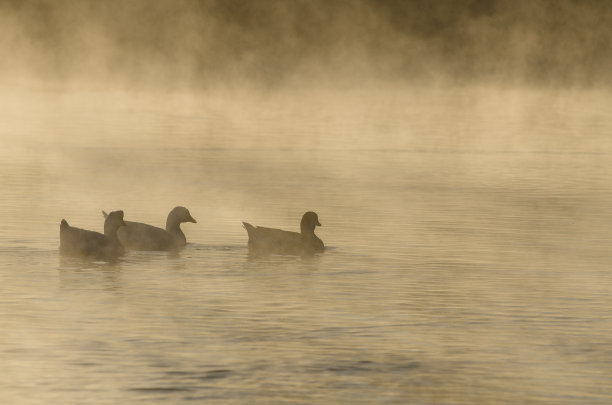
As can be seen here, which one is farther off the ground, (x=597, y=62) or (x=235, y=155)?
(x=597, y=62)

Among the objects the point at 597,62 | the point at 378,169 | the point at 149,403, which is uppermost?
the point at 597,62

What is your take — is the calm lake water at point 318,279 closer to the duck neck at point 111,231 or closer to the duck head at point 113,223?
the duck neck at point 111,231

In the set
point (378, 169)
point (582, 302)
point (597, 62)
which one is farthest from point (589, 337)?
point (597, 62)

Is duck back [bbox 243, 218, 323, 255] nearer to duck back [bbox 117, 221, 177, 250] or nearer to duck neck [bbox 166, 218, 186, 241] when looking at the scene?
duck neck [bbox 166, 218, 186, 241]

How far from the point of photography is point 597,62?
272 feet

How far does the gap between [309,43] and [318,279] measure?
222 feet

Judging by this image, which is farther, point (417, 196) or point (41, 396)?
point (417, 196)

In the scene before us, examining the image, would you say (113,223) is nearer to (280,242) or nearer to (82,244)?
(82,244)

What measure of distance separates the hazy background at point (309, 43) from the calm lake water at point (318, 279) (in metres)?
40.3

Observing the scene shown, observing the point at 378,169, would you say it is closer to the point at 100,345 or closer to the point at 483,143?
the point at 483,143

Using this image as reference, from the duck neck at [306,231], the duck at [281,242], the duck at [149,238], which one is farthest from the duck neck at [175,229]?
the duck neck at [306,231]

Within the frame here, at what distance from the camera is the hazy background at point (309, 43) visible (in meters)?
82.9

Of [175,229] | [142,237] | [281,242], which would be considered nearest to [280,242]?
[281,242]

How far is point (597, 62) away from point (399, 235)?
198ft
